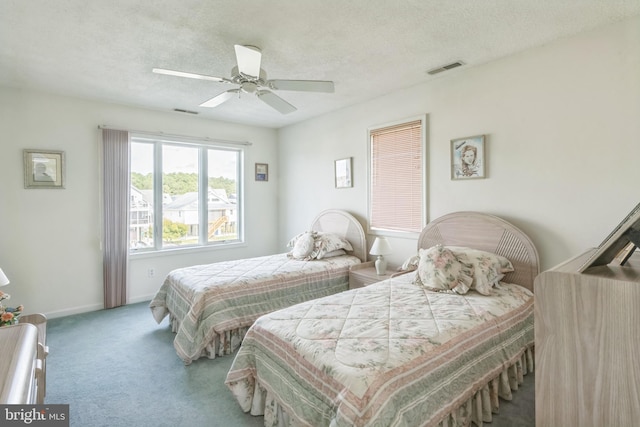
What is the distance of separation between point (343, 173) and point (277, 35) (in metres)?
2.20

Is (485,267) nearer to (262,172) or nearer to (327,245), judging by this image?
(327,245)

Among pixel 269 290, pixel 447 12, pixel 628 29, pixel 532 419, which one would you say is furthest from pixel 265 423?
pixel 628 29

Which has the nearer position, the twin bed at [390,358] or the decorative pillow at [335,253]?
the twin bed at [390,358]

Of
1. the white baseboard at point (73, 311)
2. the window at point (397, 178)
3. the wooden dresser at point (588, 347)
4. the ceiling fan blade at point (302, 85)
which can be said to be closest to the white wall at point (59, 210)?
the white baseboard at point (73, 311)

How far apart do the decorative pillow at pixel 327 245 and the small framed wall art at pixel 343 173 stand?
73 cm

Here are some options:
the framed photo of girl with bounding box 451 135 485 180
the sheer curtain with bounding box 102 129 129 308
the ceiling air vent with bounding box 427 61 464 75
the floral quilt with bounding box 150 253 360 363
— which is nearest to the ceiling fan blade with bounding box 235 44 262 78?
the ceiling air vent with bounding box 427 61 464 75

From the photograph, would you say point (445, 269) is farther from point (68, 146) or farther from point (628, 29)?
point (68, 146)

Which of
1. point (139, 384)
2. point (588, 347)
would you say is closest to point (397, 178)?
point (588, 347)

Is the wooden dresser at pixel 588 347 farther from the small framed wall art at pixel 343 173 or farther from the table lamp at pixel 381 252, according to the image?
the small framed wall art at pixel 343 173

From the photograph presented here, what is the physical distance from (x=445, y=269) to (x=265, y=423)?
1.65m

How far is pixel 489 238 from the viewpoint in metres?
2.79

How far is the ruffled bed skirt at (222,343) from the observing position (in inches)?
106

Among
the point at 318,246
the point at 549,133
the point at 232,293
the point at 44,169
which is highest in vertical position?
the point at 549,133

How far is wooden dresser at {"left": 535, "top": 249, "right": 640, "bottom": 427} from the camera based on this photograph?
93 centimetres
